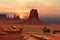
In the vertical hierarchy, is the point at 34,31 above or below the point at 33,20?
below

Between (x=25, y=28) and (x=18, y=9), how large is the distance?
3.71 feet

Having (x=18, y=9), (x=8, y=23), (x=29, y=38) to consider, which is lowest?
(x=29, y=38)

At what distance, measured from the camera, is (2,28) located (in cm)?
898

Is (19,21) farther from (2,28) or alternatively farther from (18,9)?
(2,28)

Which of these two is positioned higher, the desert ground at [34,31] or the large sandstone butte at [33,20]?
the large sandstone butte at [33,20]

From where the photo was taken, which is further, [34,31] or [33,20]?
[34,31]

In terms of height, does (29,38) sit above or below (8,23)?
below

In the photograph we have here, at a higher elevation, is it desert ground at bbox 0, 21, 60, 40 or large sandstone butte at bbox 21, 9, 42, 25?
large sandstone butte at bbox 21, 9, 42, 25

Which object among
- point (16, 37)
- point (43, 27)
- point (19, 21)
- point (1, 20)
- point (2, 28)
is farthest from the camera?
point (43, 27)

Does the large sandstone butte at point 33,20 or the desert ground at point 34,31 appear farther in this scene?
the large sandstone butte at point 33,20

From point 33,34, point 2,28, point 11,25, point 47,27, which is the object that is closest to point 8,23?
point 11,25

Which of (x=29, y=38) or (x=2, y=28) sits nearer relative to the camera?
(x=2, y=28)

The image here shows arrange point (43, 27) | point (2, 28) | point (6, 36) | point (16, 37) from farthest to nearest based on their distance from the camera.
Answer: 1. point (43, 27)
2. point (2, 28)
3. point (16, 37)
4. point (6, 36)

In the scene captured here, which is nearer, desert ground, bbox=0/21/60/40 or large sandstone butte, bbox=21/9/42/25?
desert ground, bbox=0/21/60/40
